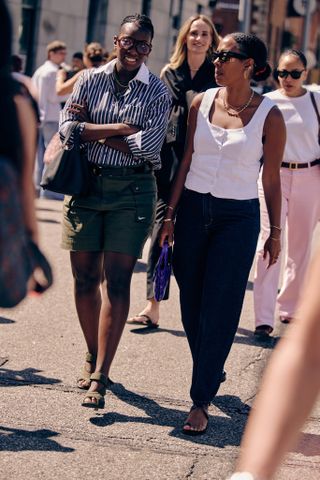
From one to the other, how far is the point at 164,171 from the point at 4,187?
4.51m

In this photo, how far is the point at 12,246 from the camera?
11.2 ft

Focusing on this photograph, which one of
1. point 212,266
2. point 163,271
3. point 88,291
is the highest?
point 212,266

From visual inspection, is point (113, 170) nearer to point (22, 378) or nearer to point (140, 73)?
point (140, 73)

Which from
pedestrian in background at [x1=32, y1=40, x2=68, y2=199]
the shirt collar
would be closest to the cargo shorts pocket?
the shirt collar

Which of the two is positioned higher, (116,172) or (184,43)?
(184,43)

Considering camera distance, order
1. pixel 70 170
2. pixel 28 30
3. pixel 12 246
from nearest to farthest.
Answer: pixel 12 246
pixel 70 170
pixel 28 30

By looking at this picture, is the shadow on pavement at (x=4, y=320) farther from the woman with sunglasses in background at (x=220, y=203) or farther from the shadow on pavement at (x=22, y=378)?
the woman with sunglasses in background at (x=220, y=203)

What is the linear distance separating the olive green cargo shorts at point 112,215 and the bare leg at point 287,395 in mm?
3567

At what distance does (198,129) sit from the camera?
6078 millimetres

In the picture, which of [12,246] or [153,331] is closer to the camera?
[12,246]

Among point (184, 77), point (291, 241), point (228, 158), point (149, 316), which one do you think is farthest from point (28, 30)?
point (228, 158)

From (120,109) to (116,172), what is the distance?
330mm

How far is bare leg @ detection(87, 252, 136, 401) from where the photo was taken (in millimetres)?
6133

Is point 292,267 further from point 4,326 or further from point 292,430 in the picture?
point 292,430
